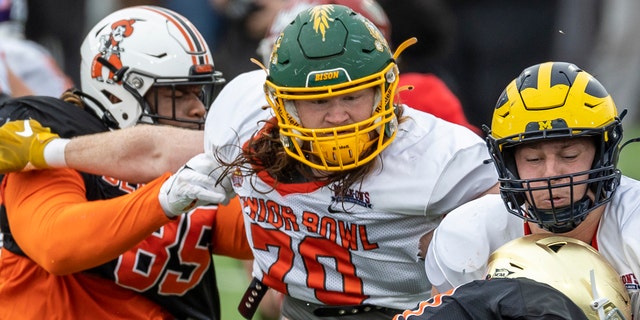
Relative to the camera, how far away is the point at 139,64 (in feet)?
15.6

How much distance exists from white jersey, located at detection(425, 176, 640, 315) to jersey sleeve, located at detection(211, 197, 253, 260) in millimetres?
1022

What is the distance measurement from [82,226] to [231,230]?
2.07 ft

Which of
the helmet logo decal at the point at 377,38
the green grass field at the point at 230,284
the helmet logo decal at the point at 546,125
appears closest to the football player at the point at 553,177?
the helmet logo decal at the point at 546,125

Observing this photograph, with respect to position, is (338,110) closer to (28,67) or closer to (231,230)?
(231,230)

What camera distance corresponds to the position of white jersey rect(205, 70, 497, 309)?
3984mm

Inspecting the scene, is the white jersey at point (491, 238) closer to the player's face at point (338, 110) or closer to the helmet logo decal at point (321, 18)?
the player's face at point (338, 110)

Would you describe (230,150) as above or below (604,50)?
above

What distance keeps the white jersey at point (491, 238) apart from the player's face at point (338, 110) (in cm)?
43

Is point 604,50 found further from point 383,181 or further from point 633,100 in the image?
point 383,181

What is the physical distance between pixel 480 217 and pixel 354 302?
1.92ft

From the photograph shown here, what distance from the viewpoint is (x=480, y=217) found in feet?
12.3

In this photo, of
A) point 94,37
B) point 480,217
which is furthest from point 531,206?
point 94,37

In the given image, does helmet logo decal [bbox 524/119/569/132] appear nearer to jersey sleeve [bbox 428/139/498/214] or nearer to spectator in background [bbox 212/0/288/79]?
jersey sleeve [bbox 428/139/498/214]

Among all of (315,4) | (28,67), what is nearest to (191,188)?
(315,4)
